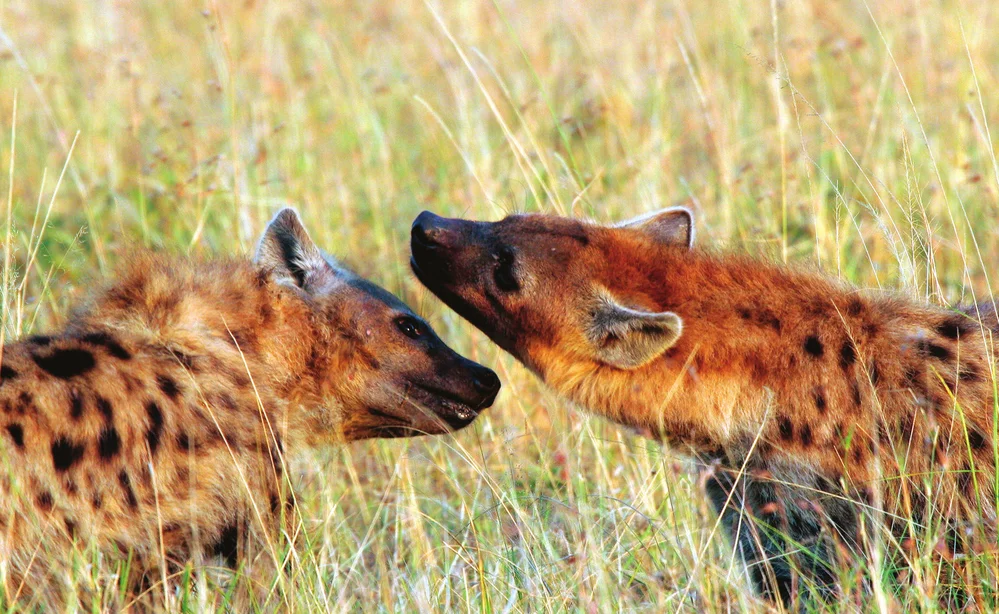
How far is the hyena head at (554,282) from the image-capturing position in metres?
3.94

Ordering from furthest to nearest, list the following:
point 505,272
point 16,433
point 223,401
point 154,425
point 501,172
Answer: point 501,172, point 505,272, point 223,401, point 154,425, point 16,433

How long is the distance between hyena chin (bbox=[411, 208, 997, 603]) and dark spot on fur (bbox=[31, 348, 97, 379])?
54.1 inches

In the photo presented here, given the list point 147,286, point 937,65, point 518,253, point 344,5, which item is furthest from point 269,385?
point 344,5

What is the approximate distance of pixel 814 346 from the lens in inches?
152

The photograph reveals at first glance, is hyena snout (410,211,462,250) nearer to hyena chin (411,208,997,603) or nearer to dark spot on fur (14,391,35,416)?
hyena chin (411,208,997,603)

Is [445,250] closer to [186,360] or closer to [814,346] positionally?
[186,360]

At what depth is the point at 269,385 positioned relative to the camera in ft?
13.7

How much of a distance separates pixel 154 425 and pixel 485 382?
1195 mm

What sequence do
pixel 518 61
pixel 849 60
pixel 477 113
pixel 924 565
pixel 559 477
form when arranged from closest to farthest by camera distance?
1. pixel 924 565
2. pixel 559 477
3. pixel 477 113
4. pixel 849 60
5. pixel 518 61

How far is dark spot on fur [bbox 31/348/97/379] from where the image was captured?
3.70 metres

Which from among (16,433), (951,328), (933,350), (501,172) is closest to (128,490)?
(16,433)

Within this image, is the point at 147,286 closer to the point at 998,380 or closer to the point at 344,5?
the point at 998,380

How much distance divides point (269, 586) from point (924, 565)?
6.72 feet

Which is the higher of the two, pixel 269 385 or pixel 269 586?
pixel 269 385
